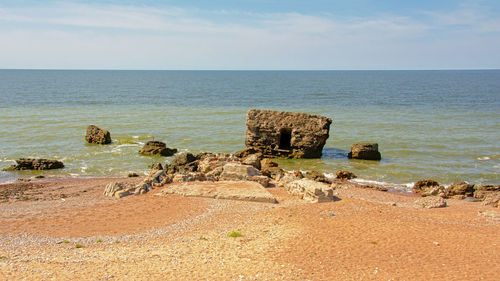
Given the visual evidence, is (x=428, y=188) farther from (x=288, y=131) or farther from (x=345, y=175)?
(x=288, y=131)

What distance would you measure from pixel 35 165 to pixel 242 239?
67.9 ft

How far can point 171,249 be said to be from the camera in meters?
13.6

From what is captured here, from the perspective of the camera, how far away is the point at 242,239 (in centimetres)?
1452

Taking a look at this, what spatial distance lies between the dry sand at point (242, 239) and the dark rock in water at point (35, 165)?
307 inches

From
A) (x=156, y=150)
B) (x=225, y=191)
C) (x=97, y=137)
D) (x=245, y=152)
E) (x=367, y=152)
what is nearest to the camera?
(x=225, y=191)

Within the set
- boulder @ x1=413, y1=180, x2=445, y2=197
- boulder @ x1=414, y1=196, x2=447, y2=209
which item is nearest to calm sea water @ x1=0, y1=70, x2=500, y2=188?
boulder @ x1=413, y1=180, x2=445, y2=197

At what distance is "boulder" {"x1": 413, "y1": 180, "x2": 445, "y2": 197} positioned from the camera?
23094 mm

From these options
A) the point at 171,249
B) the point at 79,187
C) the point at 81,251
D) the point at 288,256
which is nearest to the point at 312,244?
the point at 288,256

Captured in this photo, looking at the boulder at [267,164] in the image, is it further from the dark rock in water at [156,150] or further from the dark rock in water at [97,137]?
the dark rock in water at [97,137]

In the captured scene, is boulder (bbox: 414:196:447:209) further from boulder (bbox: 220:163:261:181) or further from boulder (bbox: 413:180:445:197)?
boulder (bbox: 220:163:261:181)

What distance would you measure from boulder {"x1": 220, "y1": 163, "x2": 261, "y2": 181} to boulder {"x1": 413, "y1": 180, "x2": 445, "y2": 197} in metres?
9.79

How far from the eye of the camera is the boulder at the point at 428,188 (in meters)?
23.1

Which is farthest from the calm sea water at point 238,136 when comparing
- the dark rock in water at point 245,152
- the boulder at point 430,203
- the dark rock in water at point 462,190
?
the boulder at point 430,203

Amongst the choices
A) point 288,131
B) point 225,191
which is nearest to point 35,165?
point 225,191
